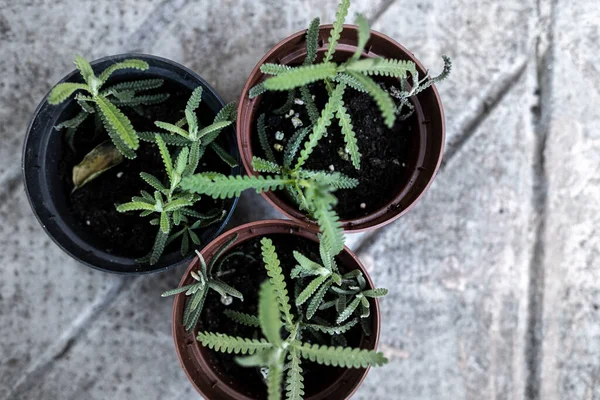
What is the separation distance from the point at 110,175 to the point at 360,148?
716 mm

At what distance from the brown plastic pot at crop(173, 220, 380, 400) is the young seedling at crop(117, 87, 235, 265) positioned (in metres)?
0.08

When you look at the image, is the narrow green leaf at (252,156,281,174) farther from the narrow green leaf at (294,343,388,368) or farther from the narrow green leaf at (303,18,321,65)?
the narrow green leaf at (294,343,388,368)

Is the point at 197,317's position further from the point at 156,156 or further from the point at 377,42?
the point at 377,42

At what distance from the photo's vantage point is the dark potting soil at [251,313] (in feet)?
4.91

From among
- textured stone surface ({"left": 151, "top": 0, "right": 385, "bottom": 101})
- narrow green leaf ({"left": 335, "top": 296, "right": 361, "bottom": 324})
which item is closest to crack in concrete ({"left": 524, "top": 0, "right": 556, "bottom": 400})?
textured stone surface ({"left": 151, "top": 0, "right": 385, "bottom": 101})

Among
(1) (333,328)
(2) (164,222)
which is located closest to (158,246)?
(2) (164,222)

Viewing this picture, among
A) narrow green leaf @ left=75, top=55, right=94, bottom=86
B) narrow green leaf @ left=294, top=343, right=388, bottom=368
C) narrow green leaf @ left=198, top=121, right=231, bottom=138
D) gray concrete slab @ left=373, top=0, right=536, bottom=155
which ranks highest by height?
gray concrete slab @ left=373, top=0, right=536, bottom=155

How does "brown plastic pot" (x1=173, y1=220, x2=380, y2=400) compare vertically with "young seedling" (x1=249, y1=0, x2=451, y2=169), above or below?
below

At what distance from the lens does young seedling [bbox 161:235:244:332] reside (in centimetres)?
136

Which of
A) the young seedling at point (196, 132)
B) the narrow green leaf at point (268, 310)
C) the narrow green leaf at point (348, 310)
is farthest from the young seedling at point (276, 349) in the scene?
the young seedling at point (196, 132)

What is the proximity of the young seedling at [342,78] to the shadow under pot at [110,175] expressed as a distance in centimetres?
28

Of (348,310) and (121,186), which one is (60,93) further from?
(348,310)

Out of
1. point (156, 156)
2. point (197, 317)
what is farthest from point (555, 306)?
point (156, 156)

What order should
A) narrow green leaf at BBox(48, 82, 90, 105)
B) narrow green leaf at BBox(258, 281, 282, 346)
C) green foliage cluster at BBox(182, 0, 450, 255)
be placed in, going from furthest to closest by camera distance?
narrow green leaf at BBox(48, 82, 90, 105)
green foliage cluster at BBox(182, 0, 450, 255)
narrow green leaf at BBox(258, 281, 282, 346)
